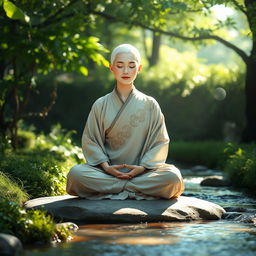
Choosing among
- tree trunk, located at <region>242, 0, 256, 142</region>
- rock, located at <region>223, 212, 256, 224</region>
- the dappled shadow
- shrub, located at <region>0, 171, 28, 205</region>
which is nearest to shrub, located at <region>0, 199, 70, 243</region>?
the dappled shadow

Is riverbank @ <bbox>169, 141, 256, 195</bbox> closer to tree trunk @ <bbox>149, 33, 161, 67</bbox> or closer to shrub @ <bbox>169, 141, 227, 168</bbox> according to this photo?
shrub @ <bbox>169, 141, 227, 168</bbox>

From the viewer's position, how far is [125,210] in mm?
6648

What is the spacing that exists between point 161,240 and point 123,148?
7.12 feet

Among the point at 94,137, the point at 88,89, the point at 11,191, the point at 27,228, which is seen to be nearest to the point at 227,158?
the point at 94,137

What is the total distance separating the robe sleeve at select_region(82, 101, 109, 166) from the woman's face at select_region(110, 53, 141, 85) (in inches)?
16.6

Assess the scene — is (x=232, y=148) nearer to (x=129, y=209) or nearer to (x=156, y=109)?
(x=156, y=109)

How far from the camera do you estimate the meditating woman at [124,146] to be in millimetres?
7148

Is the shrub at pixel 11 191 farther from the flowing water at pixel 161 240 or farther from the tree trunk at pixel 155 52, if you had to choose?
the tree trunk at pixel 155 52

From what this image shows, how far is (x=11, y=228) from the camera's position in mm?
5434

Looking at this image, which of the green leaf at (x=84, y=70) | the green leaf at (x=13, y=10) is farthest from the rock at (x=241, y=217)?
the green leaf at (x=84, y=70)

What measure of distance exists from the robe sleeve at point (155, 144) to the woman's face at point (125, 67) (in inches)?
17.9

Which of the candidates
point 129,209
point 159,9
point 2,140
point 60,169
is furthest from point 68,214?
point 159,9

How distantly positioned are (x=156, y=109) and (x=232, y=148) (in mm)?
5718

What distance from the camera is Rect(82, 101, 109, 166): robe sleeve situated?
7.36 metres
